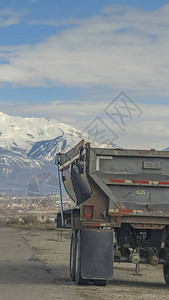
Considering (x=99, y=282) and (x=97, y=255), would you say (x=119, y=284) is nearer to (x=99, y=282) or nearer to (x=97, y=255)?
(x=99, y=282)

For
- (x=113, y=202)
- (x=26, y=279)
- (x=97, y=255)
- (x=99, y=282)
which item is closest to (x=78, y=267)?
(x=99, y=282)

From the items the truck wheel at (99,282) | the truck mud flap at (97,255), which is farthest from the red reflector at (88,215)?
the truck wheel at (99,282)

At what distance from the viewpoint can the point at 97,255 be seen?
1332 cm

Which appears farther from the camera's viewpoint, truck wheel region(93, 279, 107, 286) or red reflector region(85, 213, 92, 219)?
truck wheel region(93, 279, 107, 286)

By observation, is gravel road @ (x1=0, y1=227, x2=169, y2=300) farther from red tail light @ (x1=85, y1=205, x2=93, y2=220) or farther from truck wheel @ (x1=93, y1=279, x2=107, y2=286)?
Answer: red tail light @ (x1=85, y1=205, x2=93, y2=220)

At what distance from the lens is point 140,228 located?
1369 centimetres

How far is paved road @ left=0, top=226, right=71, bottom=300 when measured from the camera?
12250mm

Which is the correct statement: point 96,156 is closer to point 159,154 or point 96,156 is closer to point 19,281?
point 159,154

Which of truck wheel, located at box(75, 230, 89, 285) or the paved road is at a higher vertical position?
truck wheel, located at box(75, 230, 89, 285)

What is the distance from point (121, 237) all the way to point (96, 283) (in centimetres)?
110

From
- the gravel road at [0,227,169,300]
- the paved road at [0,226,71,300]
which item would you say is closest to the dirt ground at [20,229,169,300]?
the gravel road at [0,227,169,300]

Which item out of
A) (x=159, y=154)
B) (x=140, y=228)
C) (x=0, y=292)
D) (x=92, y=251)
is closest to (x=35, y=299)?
(x=0, y=292)

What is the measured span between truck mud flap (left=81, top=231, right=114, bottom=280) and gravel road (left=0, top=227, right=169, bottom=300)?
12.8 inches

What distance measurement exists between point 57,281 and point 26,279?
0.79 metres
